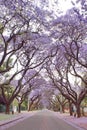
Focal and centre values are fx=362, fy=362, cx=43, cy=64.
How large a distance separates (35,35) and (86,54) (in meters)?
11.4

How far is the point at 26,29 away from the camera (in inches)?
1146

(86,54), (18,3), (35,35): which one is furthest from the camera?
(86,54)

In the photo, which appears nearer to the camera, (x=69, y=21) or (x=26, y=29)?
(x=26, y=29)

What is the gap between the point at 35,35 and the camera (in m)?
31.5

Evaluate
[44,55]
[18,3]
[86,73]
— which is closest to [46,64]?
[86,73]

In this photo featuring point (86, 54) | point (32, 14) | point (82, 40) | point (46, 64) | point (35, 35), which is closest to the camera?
point (32, 14)

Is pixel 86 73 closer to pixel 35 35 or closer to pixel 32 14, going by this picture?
pixel 35 35

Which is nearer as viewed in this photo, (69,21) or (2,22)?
(2,22)

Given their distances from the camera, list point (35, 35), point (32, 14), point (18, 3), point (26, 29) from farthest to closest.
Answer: point (35, 35) < point (26, 29) < point (32, 14) < point (18, 3)

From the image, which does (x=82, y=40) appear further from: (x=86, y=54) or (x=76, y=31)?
(x=86, y=54)

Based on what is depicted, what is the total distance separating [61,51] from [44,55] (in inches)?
80.4

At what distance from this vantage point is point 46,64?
5262 cm

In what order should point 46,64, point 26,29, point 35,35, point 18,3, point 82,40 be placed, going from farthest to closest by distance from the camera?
1. point 46,64
2. point 82,40
3. point 35,35
4. point 26,29
5. point 18,3

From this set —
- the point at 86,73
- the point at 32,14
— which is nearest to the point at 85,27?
the point at 32,14
